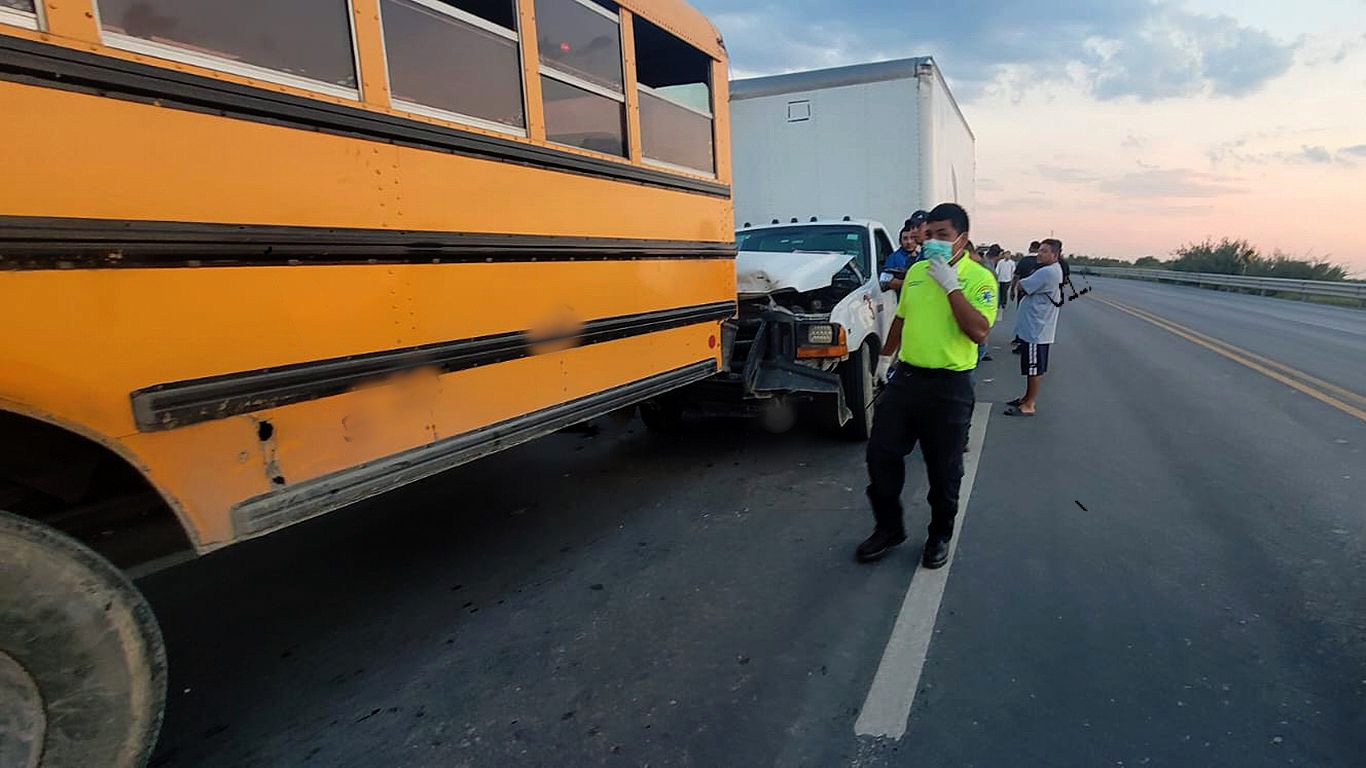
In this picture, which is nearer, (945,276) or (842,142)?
(945,276)

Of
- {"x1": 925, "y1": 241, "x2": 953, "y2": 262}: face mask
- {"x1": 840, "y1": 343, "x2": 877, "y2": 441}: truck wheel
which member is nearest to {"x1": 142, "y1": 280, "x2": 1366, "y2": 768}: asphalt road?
{"x1": 840, "y1": 343, "x2": 877, "y2": 441}: truck wheel

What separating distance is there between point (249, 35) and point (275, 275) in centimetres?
71

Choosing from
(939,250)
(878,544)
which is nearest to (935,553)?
(878,544)

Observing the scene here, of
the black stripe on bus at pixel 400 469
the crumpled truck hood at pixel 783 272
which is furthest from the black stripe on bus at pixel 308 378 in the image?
the crumpled truck hood at pixel 783 272

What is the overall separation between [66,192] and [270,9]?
2.77 ft

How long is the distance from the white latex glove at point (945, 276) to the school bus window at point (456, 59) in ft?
6.44

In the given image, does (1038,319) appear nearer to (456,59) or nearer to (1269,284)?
(456,59)

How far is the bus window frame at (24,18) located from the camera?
1.70m

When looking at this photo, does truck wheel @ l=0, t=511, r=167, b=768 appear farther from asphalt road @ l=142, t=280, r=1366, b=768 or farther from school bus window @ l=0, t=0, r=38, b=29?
school bus window @ l=0, t=0, r=38, b=29

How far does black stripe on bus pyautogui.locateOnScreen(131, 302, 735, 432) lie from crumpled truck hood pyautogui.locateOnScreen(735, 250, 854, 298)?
8.15 feet

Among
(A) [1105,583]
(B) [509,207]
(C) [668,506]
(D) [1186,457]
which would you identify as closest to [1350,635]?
(A) [1105,583]

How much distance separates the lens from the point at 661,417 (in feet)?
21.7

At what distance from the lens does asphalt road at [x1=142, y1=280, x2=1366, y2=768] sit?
8.19 ft

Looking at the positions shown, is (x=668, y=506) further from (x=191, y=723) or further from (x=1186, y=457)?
(x=1186, y=457)
